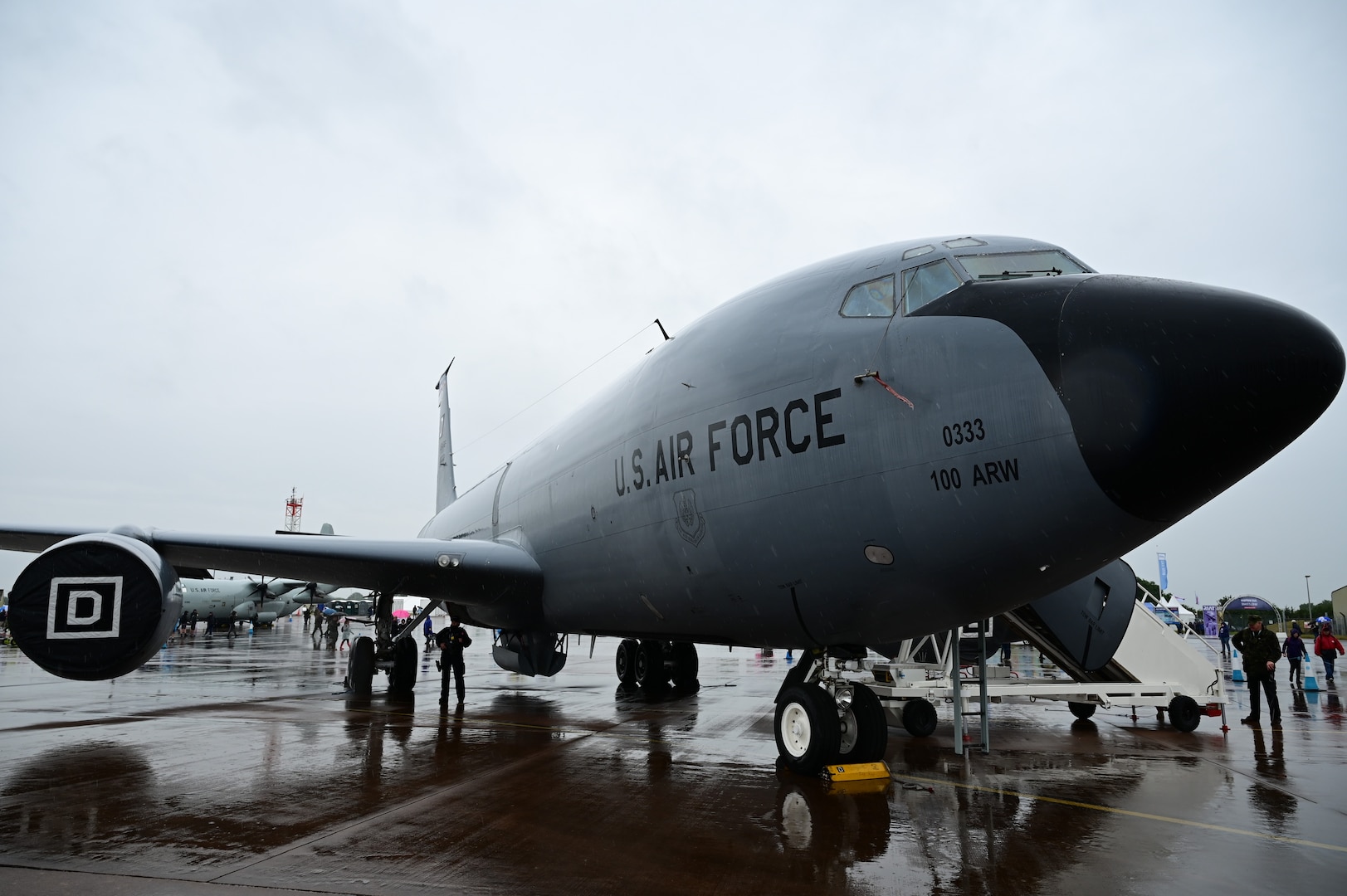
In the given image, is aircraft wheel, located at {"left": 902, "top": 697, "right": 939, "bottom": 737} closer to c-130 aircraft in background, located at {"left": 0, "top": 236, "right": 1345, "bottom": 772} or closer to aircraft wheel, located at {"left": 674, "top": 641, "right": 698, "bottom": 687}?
c-130 aircraft in background, located at {"left": 0, "top": 236, "right": 1345, "bottom": 772}

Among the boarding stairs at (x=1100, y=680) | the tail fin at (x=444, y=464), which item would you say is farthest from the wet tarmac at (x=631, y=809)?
the tail fin at (x=444, y=464)

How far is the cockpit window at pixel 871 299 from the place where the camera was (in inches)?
260

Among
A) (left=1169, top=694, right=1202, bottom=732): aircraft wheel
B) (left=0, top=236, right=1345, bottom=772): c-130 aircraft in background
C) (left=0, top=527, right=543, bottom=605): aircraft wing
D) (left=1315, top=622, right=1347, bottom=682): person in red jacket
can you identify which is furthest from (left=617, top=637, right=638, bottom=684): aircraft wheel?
(left=1315, top=622, right=1347, bottom=682): person in red jacket

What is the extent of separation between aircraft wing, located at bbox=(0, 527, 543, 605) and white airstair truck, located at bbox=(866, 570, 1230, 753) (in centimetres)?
500

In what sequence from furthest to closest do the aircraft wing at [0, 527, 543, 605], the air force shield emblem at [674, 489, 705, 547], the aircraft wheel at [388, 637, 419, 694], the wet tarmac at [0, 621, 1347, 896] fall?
1. the aircraft wheel at [388, 637, 419, 694]
2. the aircraft wing at [0, 527, 543, 605]
3. the air force shield emblem at [674, 489, 705, 547]
4. the wet tarmac at [0, 621, 1347, 896]

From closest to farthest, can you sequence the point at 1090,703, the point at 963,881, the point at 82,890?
1. the point at 82,890
2. the point at 963,881
3. the point at 1090,703

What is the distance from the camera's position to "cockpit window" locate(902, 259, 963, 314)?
6.37m

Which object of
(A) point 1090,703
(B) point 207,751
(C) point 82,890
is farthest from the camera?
(A) point 1090,703

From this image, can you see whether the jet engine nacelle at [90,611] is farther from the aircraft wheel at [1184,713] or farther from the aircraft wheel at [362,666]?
the aircraft wheel at [1184,713]

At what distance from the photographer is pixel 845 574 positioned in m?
6.41

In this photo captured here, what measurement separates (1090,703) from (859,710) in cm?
729

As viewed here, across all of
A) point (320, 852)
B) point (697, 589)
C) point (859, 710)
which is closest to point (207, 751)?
point (320, 852)

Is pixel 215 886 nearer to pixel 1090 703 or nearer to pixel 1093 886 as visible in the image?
pixel 1093 886

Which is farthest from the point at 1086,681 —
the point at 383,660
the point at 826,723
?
the point at 383,660
